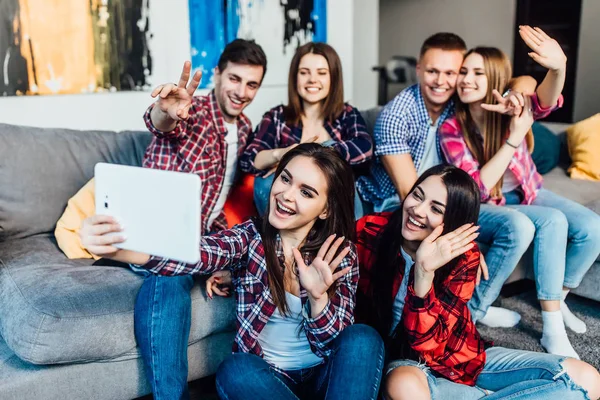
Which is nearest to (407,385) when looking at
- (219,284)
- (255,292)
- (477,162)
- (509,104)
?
(255,292)

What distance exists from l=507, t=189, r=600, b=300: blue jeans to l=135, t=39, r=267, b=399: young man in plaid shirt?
1.05 metres

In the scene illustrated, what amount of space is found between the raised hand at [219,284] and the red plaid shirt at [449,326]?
423 millimetres

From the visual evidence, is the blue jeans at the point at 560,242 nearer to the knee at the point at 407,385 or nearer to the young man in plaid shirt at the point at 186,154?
the knee at the point at 407,385

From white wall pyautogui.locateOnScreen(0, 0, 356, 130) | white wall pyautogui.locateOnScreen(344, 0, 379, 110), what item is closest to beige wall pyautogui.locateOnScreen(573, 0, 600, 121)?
white wall pyautogui.locateOnScreen(344, 0, 379, 110)

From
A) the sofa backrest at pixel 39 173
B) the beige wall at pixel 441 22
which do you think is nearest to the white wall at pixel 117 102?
the sofa backrest at pixel 39 173

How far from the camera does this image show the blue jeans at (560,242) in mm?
2039

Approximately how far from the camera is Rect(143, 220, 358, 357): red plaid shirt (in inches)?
56.8

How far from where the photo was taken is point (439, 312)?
4.87ft

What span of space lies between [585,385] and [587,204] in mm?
1099

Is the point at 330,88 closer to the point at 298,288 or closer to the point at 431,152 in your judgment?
the point at 431,152

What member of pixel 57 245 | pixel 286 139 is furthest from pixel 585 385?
pixel 57 245

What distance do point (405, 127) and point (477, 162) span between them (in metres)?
0.29

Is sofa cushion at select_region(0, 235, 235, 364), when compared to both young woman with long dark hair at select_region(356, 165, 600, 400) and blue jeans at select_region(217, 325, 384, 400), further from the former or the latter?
young woman with long dark hair at select_region(356, 165, 600, 400)

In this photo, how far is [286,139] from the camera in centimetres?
224
